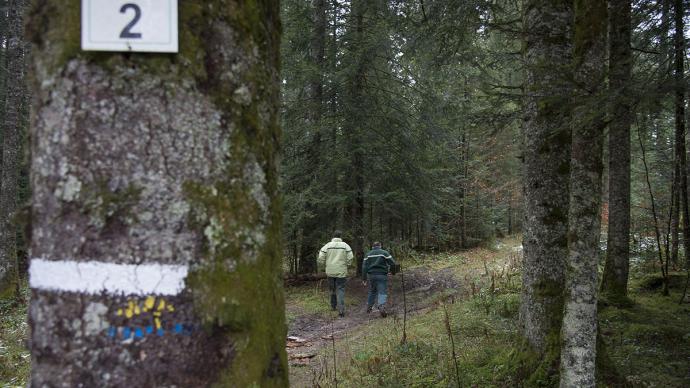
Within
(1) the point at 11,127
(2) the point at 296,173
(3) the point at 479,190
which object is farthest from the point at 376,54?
(3) the point at 479,190

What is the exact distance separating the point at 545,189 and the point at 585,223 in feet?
4.30

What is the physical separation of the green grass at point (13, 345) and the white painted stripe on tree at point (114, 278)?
439cm

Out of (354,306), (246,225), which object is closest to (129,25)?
(246,225)

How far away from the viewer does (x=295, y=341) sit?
30.4 ft

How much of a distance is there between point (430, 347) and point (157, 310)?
6.36 metres

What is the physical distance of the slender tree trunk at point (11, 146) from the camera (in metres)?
11.6

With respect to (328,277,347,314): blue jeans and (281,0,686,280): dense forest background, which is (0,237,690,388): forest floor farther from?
(281,0,686,280): dense forest background

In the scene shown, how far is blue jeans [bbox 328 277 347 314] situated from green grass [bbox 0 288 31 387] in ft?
21.6

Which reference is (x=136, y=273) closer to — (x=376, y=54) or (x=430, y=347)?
(x=430, y=347)

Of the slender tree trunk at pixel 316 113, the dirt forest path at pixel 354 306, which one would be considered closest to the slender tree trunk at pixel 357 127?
the slender tree trunk at pixel 316 113

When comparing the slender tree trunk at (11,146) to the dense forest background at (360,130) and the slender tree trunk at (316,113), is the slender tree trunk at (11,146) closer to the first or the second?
the dense forest background at (360,130)

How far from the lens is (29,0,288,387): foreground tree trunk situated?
3.58 ft

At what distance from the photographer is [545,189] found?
4914mm

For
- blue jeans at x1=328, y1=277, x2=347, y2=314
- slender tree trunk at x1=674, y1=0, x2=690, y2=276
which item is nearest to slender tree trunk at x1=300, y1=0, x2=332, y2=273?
blue jeans at x1=328, y1=277, x2=347, y2=314
